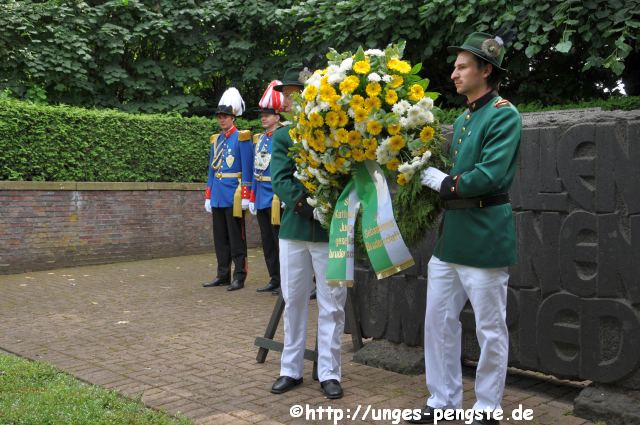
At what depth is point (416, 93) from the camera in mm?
4020

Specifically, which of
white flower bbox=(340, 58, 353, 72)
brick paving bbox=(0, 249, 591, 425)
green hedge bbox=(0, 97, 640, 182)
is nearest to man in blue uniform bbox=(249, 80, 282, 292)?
brick paving bbox=(0, 249, 591, 425)

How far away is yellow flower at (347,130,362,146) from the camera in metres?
4.02

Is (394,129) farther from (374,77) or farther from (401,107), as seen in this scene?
(374,77)

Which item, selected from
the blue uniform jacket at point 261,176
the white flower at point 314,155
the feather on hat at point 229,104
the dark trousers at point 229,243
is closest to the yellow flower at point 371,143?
the white flower at point 314,155

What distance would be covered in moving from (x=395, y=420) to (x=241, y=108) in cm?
581

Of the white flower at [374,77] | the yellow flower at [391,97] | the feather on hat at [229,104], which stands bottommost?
the yellow flower at [391,97]

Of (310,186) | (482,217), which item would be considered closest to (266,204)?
(310,186)

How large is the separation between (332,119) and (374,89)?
0.29 m

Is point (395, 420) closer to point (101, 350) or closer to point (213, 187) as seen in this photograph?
point (101, 350)

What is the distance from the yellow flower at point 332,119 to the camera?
4.02 metres

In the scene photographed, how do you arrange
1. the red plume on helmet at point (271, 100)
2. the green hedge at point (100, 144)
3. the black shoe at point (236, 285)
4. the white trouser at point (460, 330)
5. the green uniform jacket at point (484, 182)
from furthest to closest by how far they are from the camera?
the green hedge at point (100, 144), the black shoe at point (236, 285), the red plume on helmet at point (271, 100), the white trouser at point (460, 330), the green uniform jacket at point (484, 182)

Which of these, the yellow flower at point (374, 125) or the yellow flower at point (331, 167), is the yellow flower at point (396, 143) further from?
the yellow flower at point (331, 167)

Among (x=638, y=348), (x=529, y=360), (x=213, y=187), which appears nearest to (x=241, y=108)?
(x=213, y=187)

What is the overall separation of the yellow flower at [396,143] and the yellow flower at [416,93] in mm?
250
